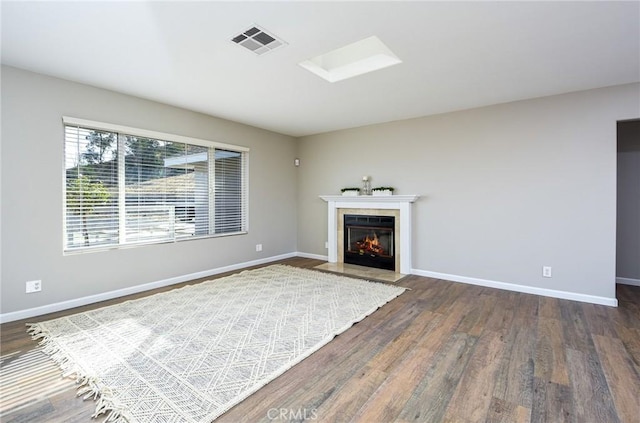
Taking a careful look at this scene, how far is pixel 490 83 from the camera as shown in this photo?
3.36 metres

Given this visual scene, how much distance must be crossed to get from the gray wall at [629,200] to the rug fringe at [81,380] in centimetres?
613

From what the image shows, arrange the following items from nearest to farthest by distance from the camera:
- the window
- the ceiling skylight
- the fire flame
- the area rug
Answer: the area rug
the ceiling skylight
the window
the fire flame

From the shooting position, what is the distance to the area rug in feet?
5.87

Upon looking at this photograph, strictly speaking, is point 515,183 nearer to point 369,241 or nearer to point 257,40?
point 369,241

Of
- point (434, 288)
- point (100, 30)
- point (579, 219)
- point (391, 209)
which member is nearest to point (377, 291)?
point (434, 288)

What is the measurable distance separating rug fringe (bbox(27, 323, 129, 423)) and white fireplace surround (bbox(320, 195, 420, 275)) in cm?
398

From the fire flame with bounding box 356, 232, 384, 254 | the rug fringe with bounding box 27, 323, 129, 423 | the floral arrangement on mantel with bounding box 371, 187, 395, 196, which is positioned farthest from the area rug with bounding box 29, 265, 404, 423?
the floral arrangement on mantel with bounding box 371, 187, 395, 196

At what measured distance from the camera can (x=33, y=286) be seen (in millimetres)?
3062

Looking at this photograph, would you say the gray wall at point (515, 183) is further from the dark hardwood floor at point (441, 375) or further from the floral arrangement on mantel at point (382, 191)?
the dark hardwood floor at point (441, 375)

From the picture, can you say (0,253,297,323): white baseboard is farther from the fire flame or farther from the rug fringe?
the fire flame

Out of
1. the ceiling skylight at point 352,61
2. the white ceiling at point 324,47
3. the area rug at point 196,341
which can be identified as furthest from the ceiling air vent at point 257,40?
the area rug at point 196,341

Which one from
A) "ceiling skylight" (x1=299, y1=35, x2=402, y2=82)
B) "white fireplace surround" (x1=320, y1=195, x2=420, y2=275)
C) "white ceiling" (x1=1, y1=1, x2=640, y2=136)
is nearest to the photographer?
"white ceiling" (x1=1, y1=1, x2=640, y2=136)

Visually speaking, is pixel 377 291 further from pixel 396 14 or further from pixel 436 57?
pixel 396 14

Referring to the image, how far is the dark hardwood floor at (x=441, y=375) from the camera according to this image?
1.68 meters
